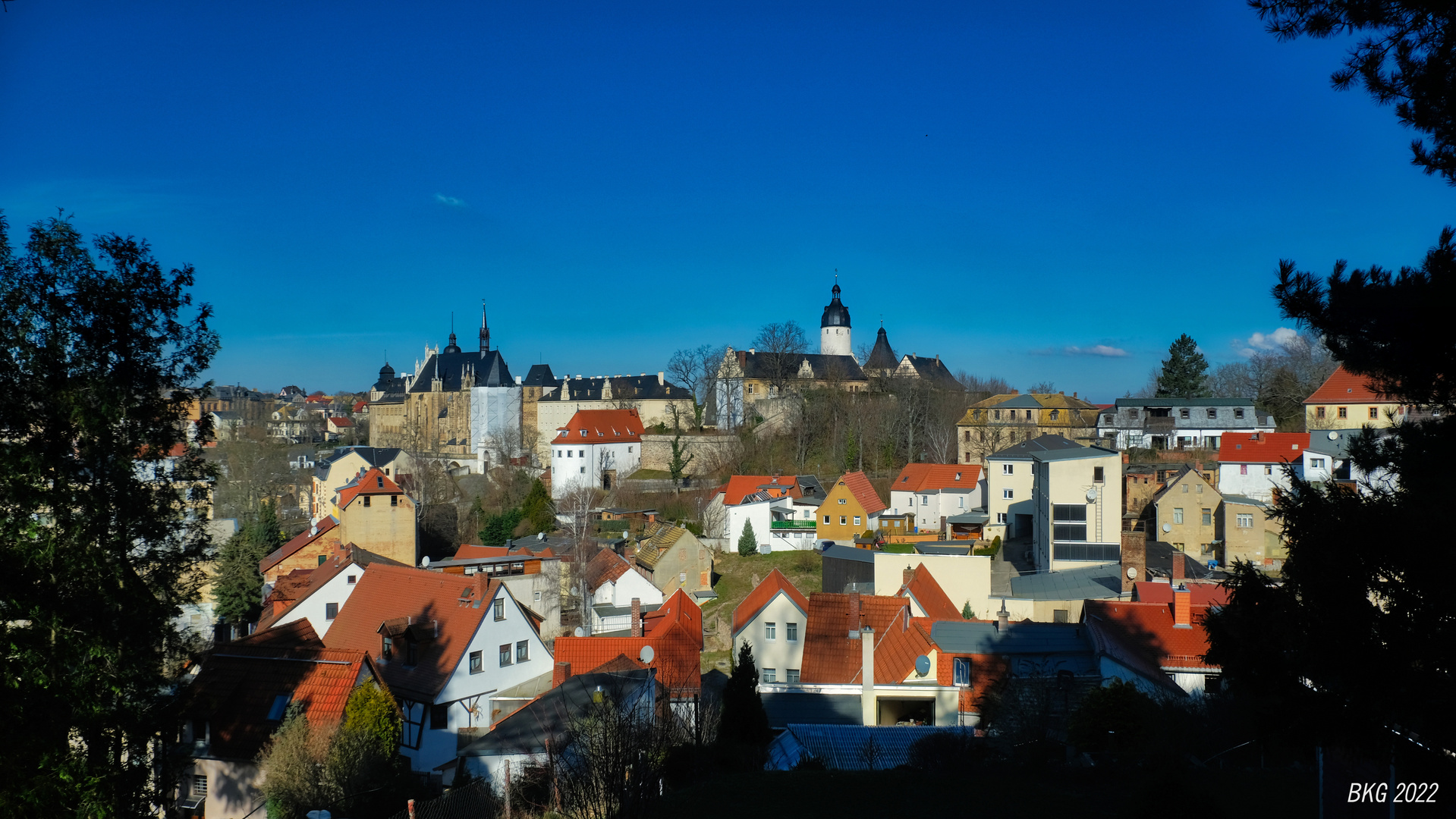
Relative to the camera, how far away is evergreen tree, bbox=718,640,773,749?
13.1 m

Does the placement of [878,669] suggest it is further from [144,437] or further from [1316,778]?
[144,437]

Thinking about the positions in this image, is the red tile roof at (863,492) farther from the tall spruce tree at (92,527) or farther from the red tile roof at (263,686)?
the tall spruce tree at (92,527)

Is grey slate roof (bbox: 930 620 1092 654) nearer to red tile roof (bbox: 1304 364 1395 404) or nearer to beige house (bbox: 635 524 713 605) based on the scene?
beige house (bbox: 635 524 713 605)

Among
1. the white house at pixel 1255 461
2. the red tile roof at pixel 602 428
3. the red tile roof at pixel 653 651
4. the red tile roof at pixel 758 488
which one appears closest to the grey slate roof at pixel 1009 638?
the red tile roof at pixel 653 651

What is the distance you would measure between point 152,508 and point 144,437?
721mm

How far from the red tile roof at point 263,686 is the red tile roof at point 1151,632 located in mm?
12445

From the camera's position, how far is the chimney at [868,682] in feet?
54.1

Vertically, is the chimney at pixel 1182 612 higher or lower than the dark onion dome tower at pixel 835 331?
lower

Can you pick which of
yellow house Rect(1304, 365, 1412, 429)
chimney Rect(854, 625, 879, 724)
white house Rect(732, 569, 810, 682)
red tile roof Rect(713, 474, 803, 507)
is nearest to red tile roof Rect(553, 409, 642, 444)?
red tile roof Rect(713, 474, 803, 507)

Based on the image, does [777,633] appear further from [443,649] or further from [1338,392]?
[1338,392]

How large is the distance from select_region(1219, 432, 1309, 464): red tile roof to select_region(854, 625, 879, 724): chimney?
2404 centimetres

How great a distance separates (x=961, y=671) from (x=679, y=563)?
17.1 meters

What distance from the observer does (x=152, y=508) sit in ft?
31.3

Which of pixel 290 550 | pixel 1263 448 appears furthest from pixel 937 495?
pixel 290 550
